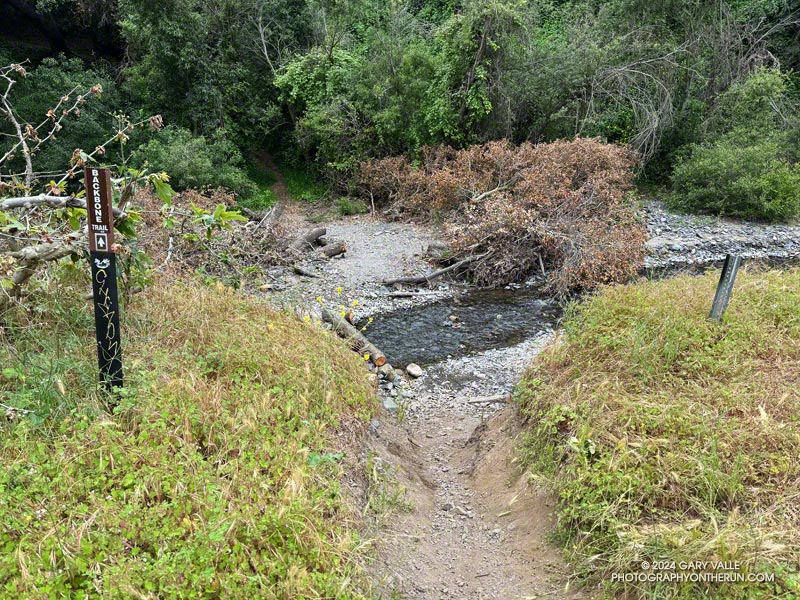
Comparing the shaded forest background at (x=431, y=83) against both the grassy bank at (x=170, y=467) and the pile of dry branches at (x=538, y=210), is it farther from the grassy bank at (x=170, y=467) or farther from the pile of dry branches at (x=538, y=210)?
the grassy bank at (x=170, y=467)

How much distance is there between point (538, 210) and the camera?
10.6m

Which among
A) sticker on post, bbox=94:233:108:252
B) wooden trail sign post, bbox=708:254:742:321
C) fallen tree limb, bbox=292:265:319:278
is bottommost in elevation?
fallen tree limb, bbox=292:265:319:278

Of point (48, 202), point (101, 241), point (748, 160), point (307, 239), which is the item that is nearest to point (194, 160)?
point (307, 239)

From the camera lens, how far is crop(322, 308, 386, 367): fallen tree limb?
20.5ft

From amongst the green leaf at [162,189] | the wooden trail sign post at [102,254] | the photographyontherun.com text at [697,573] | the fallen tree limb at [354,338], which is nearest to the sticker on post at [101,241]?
the wooden trail sign post at [102,254]

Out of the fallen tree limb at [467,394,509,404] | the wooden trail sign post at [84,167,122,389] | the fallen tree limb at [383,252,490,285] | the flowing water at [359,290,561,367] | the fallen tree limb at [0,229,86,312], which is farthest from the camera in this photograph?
the fallen tree limb at [383,252,490,285]

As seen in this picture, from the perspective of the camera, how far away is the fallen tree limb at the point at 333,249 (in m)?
10.7

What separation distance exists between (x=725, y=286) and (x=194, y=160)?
10.8 meters

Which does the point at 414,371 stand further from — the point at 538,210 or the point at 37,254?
the point at 538,210

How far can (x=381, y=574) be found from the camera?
2.84 metres

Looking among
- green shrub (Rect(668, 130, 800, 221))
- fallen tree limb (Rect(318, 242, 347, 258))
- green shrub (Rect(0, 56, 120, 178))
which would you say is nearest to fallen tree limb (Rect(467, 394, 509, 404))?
fallen tree limb (Rect(318, 242, 347, 258))

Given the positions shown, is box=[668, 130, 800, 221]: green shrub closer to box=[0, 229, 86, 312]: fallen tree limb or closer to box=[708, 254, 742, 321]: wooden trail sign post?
box=[708, 254, 742, 321]: wooden trail sign post

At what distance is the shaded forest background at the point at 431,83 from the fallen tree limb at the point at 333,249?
3.56 meters

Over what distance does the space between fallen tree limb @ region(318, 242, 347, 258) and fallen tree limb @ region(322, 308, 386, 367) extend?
3665 millimetres
